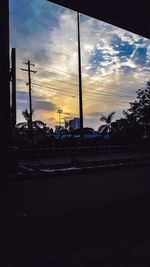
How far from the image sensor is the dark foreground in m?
3.60

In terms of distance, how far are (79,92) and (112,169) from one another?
21.9 meters

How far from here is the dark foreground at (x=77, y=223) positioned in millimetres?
3602

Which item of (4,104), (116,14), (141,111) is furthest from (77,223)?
(141,111)

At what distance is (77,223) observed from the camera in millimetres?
4797

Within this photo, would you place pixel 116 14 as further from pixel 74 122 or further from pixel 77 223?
pixel 74 122

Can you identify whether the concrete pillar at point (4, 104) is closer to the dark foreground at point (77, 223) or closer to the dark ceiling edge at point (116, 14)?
the dark foreground at point (77, 223)

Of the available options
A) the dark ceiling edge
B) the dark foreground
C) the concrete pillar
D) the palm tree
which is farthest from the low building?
the concrete pillar

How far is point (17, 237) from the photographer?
419 centimetres

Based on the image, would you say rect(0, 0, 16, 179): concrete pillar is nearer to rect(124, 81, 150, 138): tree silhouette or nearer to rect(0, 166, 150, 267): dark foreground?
rect(0, 166, 150, 267): dark foreground

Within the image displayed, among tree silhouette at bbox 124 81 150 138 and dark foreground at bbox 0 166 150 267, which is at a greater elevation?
tree silhouette at bbox 124 81 150 138

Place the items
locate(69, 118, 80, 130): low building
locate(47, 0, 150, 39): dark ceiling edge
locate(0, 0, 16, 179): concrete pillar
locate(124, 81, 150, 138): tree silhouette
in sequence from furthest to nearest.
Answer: locate(69, 118, 80, 130): low building < locate(124, 81, 150, 138): tree silhouette < locate(47, 0, 150, 39): dark ceiling edge < locate(0, 0, 16, 179): concrete pillar

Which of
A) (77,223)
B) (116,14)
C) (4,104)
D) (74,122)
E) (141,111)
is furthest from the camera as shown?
(74,122)

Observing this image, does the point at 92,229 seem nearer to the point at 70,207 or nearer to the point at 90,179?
the point at 70,207

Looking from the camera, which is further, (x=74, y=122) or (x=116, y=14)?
(x=74, y=122)
